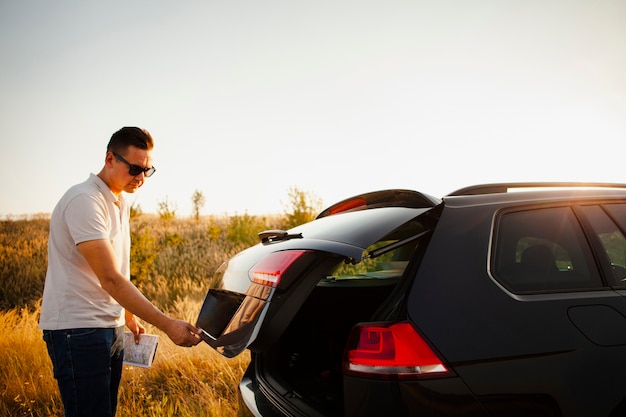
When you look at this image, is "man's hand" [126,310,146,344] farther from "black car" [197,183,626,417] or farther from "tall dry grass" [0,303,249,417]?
"tall dry grass" [0,303,249,417]

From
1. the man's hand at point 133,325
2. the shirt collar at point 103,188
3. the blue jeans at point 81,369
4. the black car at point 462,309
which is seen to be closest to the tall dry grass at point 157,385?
the man's hand at point 133,325

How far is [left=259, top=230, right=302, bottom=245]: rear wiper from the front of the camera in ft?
6.90

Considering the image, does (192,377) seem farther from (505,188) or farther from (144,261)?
(144,261)

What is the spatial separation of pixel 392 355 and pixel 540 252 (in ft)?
3.45

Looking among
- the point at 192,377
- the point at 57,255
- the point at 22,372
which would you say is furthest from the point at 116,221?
the point at 22,372

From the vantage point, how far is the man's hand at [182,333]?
218 cm

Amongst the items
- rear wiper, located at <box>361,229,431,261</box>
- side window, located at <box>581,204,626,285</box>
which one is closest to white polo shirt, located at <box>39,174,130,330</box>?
rear wiper, located at <box>361,229,431,261</box>

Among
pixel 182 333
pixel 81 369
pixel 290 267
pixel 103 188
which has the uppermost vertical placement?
pixel 103 188

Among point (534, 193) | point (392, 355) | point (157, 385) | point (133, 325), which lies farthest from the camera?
point (157, 385)

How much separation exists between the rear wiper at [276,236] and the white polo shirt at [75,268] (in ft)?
2.61

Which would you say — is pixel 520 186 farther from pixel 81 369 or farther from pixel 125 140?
pixel 81 369

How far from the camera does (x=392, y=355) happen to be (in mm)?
1557

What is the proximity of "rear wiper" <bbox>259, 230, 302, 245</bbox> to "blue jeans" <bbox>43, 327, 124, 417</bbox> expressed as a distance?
98cm

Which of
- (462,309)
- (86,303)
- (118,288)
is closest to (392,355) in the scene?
(462,309)
